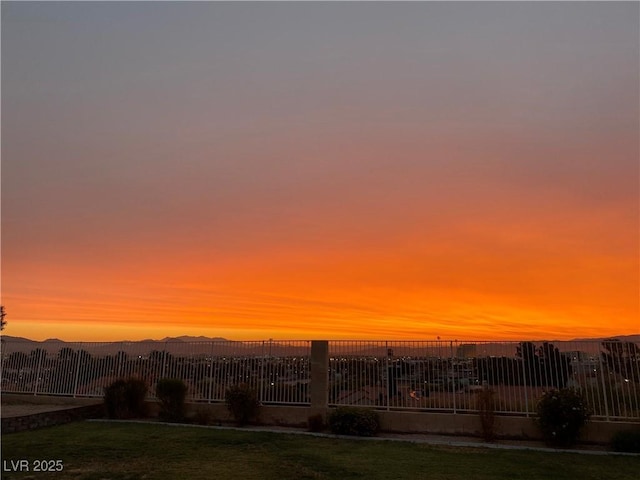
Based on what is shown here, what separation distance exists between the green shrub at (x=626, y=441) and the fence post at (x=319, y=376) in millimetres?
6967

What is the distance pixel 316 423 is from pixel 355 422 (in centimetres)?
126

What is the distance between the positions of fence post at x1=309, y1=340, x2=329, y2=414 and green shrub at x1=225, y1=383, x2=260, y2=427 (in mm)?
1702

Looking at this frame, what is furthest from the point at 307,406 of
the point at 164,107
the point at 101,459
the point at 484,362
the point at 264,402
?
the point at 164,107

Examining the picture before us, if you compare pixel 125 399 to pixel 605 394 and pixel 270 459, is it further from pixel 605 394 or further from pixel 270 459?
pixel 605 394

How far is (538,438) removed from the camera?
37.1 ft

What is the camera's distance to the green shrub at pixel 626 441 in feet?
33.3

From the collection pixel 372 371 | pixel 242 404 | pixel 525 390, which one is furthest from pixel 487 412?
pixel 242 404

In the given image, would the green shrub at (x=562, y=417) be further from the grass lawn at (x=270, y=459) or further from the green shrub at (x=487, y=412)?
the green shrub at (x=487, y=412)

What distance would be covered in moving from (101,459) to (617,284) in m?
15.6

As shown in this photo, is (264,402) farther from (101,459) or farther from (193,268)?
(193,268)

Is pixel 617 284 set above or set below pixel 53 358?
above

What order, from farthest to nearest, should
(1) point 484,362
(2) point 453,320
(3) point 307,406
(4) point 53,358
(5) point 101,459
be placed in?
1. (2) point 453,320
2. (4) point 53,358
3. (3) point 307,406
4. (1) point 484,362
5. (5) point 101,459

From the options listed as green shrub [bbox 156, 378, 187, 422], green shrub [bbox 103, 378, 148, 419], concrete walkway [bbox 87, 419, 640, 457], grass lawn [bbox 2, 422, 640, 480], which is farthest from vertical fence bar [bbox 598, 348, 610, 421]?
green shrub [bbox 103, 378, 148, 419]

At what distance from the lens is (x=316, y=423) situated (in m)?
12.7
